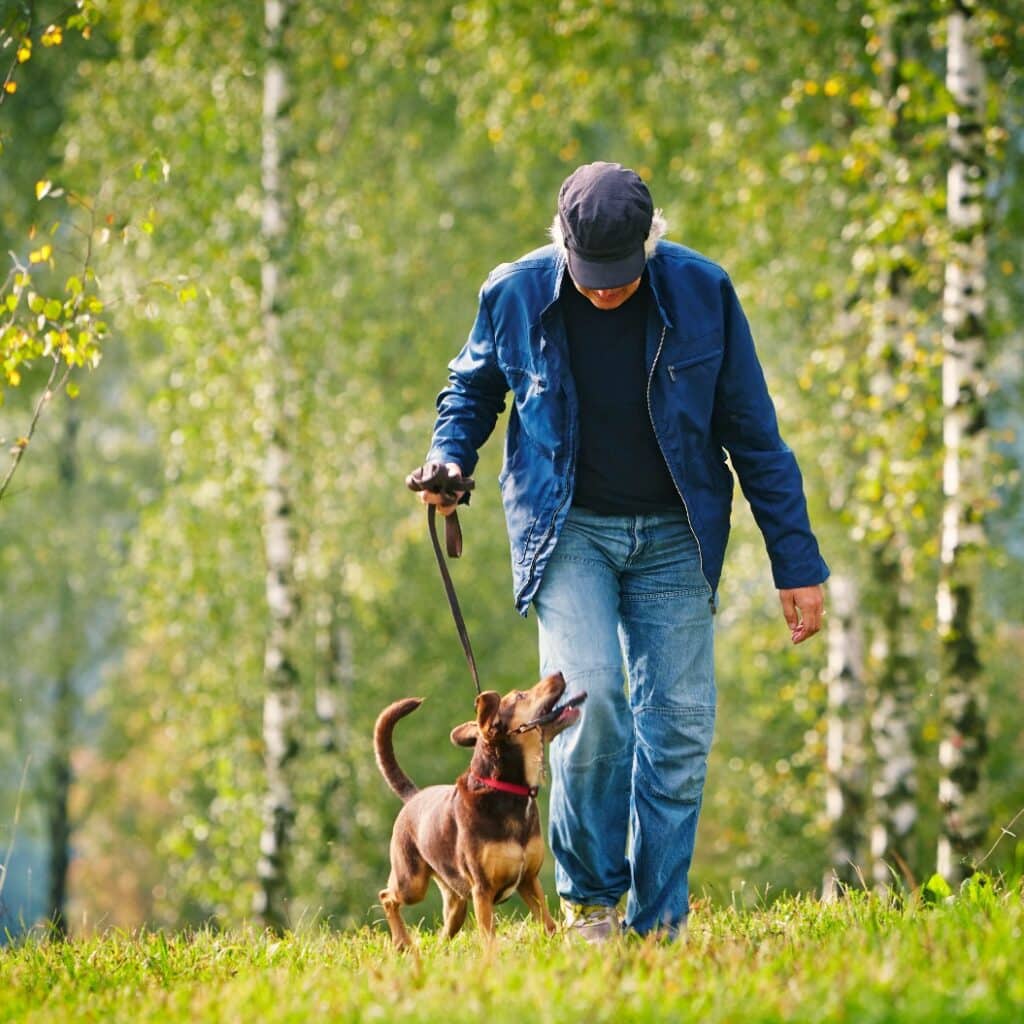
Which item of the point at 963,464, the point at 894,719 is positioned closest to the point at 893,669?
the point at 894,719

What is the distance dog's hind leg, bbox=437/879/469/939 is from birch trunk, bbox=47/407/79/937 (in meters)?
17.9

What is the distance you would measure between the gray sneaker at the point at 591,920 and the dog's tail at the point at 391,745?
2.86 feet

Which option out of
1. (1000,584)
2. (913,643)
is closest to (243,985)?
(913,643)

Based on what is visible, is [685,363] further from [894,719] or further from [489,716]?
[894,719]

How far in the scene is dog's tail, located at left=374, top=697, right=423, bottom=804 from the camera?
5.31m

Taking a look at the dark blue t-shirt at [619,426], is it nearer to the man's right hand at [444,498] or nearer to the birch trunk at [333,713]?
the man's right hand at [444,498]

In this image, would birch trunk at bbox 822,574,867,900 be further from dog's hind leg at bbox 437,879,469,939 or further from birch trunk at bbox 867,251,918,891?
dog's hind leg at bbox 437,879,469,939

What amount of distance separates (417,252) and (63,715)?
13007mm

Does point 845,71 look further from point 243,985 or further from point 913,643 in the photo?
point 243,985

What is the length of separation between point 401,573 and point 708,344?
528 inches

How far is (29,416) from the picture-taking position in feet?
66.4

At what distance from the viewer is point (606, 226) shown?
449 centimetres

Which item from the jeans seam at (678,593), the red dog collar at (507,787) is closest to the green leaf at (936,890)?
the jeans seam at (678,593)

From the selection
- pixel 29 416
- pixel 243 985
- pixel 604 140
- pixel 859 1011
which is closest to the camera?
pixel 859 1011
